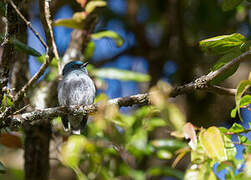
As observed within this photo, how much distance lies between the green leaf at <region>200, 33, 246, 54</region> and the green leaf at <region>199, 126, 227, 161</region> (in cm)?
54

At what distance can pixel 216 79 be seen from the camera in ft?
A: 6.74

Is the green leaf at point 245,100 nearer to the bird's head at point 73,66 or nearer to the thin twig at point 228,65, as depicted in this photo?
the thin twig at point 228,65

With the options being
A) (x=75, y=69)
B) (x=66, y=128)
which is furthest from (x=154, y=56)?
(x=66, y=128)

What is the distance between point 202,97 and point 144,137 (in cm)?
230

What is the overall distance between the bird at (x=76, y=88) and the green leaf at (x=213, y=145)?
230 centimetres

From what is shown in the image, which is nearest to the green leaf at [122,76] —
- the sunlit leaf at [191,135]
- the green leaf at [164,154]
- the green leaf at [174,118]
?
the green leaf at [164,154]

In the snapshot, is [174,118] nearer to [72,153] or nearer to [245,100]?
[245,100]

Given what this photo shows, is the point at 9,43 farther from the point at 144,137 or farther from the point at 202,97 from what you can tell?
the point at 202,97

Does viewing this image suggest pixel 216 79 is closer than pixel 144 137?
Yes

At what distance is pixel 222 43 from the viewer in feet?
6.86

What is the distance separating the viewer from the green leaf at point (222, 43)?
204 cm

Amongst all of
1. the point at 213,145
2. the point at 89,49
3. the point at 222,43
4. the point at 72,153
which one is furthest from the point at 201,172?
the point at 89,49

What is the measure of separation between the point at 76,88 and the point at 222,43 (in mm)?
2355

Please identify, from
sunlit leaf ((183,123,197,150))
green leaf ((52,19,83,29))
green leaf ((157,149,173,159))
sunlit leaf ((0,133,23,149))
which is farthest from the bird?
sunlit leaf ((183,123,197,150))
